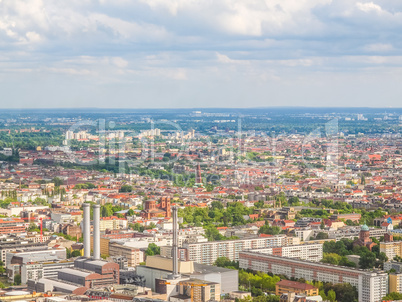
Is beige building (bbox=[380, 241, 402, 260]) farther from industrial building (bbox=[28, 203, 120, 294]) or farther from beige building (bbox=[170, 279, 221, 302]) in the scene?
industrial building (bbox=[28, 203, 120, 294])

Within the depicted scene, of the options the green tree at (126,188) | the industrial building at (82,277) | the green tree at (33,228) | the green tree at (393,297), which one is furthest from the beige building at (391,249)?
the green tree at (126,188)

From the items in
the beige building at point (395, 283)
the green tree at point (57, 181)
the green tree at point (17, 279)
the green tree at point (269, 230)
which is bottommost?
the green tree at point (17, 279)

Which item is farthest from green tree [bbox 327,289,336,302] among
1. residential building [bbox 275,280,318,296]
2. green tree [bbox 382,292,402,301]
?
green tree [bbox 382,292,402,301]

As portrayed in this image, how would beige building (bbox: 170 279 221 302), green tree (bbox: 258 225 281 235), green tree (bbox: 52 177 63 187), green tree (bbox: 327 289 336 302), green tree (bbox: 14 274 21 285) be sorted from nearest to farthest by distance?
1. beige building (bbox: 170 279 221 302)
2. green tree (bbox: 327 289 336 302)
3. green tree (bbox: 14 274 21 285)
4. green tree (bbox: 258 225 281 235)
5. green tree (bbox: 52 177 63 187)

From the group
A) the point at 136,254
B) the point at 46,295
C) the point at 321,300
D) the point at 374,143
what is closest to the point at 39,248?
the point at 136,254

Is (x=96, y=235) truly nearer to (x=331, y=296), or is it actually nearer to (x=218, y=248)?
(x=218, y=248)

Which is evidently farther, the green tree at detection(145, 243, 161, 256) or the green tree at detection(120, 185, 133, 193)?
the green tree at detection(120, 185, 133, 193)

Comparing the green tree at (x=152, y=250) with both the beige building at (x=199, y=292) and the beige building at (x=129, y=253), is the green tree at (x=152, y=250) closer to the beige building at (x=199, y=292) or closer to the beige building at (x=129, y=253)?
the beige building at (x=129, y=253)
